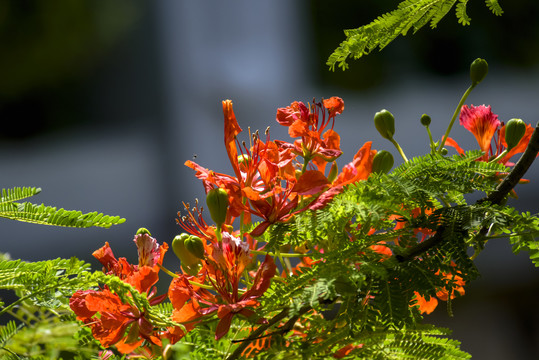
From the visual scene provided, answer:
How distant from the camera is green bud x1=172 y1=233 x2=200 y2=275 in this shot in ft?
1.35

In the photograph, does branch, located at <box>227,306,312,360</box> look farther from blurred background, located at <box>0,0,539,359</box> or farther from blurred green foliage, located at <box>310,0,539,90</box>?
blurred green foliage, located at <box>310,0,539,90</box>

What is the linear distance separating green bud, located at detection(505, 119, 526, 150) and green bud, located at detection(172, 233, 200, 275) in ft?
0.76

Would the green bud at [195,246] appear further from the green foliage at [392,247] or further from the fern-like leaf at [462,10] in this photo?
the fern-like leaf at [462,10]

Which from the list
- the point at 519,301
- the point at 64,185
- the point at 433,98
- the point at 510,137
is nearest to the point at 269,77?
the point at 433,98

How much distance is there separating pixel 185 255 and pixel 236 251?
0.04m

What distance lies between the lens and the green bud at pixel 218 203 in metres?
0.39

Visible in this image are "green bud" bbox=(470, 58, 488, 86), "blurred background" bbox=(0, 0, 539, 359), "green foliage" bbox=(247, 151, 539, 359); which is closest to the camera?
"green foliage" bbox=(247, 151, 539, 359)

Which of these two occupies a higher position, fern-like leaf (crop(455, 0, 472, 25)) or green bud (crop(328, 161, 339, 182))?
fern-like leaf (crop(455, 0, 472, 25))

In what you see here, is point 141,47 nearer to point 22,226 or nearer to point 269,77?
point 269,77

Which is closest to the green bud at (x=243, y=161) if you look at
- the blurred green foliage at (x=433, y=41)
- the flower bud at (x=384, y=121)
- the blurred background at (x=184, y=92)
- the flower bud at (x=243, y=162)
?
the flower bud at (x=243, y=162)

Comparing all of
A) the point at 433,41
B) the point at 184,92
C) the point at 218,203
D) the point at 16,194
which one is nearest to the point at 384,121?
the point at 218,203

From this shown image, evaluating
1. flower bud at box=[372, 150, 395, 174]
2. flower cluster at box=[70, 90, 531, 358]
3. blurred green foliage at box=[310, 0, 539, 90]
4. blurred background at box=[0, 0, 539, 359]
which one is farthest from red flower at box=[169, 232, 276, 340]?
blurred green foliage at box=[310, 0, 539, 90]

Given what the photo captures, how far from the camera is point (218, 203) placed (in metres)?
0.39

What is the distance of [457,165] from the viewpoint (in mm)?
374
